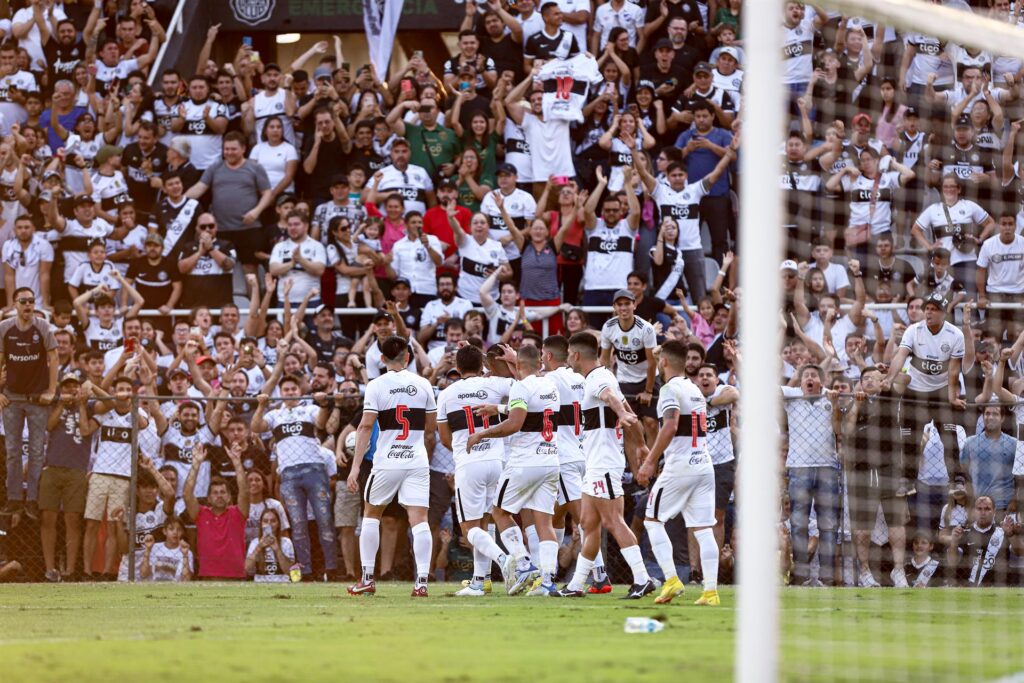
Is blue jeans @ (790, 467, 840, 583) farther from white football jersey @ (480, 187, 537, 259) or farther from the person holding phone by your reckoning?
the person holding phone

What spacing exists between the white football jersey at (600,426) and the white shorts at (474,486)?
1.51m

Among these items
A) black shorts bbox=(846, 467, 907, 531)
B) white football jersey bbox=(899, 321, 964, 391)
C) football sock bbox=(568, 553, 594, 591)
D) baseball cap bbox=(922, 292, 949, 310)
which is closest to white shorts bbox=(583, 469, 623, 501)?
football sock bbox=(568, 553, 594, 591)

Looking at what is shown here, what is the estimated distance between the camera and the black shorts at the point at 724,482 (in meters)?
16.9

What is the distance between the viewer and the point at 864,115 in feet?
60.6

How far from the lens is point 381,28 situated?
23.6 meters

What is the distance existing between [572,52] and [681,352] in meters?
10.6

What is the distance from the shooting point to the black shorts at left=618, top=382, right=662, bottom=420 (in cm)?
1755

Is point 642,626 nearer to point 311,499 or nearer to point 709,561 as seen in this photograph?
point 709,561

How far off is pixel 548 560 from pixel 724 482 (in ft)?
11.4

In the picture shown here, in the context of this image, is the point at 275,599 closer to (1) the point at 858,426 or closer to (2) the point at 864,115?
(1) the point at 858,426

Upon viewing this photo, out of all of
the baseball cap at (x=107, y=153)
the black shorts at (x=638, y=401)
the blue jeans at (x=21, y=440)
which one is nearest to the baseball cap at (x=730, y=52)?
the black shorts at (x=638, y=401)

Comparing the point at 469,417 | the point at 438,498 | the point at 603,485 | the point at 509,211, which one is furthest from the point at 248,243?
the point at 603,485

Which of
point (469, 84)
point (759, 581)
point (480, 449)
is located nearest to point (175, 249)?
point (469, 84)

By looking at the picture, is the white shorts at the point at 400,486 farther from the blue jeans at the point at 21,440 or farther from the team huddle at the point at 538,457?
the blue jeans at the point at 21,440
